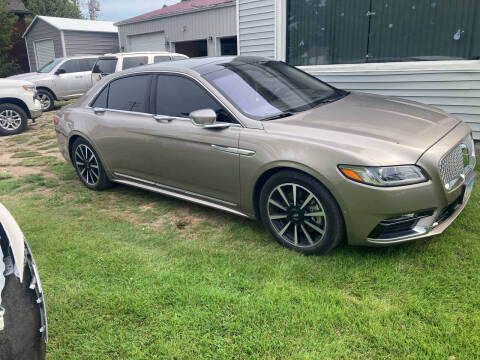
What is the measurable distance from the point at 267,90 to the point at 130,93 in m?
1.69

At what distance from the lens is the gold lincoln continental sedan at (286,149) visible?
2.87 metres

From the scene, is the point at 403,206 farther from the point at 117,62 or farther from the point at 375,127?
the point at 117,62

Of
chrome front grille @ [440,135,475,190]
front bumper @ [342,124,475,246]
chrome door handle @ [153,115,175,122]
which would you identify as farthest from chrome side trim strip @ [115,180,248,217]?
chrome front grille @ [440,135,475,190]

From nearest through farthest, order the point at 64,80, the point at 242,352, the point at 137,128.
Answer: the point at 242,352 < the point at 137,128 < the point at 64,80

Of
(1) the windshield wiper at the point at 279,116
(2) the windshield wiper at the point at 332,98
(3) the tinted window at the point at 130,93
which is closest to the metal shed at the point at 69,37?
(3) the tinted window at the point at 130,93

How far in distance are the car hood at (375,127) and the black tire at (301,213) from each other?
372 mm

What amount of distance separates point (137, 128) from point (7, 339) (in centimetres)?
291

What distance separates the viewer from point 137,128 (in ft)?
14.2

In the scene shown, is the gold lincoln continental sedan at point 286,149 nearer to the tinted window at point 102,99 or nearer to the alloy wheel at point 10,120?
the tinted window at point 102,99

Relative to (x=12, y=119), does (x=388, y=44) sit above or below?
above

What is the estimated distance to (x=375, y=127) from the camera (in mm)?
3178

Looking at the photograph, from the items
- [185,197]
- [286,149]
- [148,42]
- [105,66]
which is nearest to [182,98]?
[185,197]

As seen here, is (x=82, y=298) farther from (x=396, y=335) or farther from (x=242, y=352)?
(x=396, y=335)

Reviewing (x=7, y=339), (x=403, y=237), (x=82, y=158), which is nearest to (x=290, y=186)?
(x=403, y=237)
